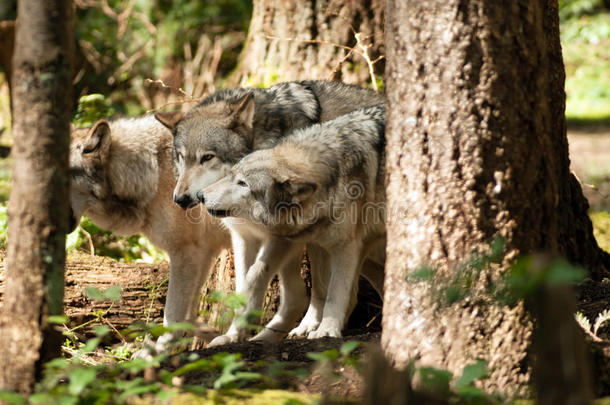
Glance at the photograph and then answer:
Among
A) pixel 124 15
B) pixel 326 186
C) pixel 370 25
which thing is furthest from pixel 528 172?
pixel 124 15

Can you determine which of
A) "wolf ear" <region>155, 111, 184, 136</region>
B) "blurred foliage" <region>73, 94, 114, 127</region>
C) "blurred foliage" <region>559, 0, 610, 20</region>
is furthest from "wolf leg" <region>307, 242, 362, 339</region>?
"blurred foliage" <region>559, 0, 610, 20</region>

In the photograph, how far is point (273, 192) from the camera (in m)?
4.64

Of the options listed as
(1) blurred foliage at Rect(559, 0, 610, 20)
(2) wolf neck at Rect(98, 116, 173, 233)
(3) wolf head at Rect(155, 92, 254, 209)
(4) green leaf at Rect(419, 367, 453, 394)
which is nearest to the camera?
(4) green leaf at Rect(419, 367, 453, 394)

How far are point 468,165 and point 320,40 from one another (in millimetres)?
4301

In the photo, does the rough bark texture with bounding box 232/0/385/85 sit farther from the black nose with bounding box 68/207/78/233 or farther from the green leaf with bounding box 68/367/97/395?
the green leaf with bounding box 68/367/97/395

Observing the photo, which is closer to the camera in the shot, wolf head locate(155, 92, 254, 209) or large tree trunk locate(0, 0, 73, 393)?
large tree trunk locate(0, 0, 73, 393)

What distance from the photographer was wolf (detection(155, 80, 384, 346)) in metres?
5.07

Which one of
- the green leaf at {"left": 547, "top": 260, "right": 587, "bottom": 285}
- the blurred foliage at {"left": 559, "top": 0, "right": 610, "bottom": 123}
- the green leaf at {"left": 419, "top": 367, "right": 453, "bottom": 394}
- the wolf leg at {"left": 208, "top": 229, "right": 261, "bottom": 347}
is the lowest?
the green leaf at {"left": 419, "top": 367, "right": 453, "bottom": 394}

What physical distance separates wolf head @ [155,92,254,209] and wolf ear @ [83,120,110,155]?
2.05 feet

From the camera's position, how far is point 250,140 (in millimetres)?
5328

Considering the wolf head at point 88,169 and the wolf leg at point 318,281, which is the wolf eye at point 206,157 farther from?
the wolf leg at point 318,281

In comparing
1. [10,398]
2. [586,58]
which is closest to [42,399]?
[10,398]

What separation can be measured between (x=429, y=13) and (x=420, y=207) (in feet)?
3.03

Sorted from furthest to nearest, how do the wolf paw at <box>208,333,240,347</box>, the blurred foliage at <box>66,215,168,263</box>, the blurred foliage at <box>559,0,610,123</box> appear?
1. the blurred foliage at <box>559,0,610,123</box>
2. the blurred foliage at <box>66,215,168,263</box>
3. the wolf paw at <box>208,333,240,347</box>
